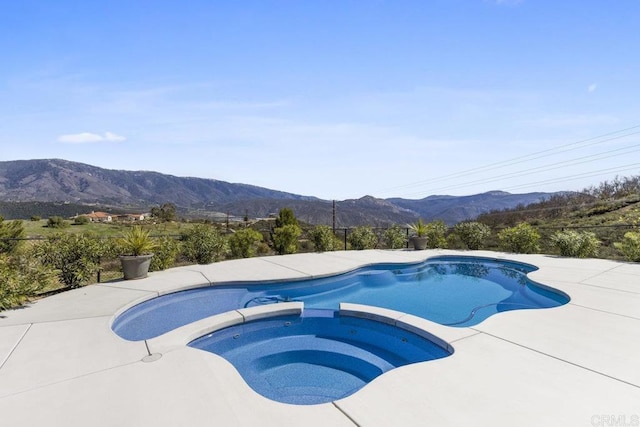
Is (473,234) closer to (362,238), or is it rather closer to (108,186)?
(362,238)

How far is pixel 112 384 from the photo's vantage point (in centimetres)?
275

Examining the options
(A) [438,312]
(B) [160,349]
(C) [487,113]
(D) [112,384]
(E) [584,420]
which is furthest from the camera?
(C) [487,113]

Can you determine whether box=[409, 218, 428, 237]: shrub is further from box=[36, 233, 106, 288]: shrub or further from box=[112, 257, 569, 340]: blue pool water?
box=[36, 233, 106, 288]: shrub

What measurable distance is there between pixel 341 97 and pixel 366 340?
11.4 metres

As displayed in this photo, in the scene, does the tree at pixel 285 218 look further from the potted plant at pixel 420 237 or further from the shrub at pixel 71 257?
the shrub at pixel 71 257

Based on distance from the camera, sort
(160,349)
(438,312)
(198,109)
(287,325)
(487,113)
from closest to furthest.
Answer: (160,349)
(287,325)
(438,312)
(198,109)
(487,113)

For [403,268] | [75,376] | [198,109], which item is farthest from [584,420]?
[198,109]

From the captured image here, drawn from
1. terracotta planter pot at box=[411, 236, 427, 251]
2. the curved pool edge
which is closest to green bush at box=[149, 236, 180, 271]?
the curved pool edge

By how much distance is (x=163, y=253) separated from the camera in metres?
7.75

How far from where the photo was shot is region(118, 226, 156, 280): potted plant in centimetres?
669

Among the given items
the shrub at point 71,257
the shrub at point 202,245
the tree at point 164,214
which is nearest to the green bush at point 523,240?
the shrub at point 202,245

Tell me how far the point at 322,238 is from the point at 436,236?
13.9 ft

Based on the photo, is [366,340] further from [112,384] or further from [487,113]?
[487,113]

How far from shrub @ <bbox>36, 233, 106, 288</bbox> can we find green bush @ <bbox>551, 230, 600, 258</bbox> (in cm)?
1226
